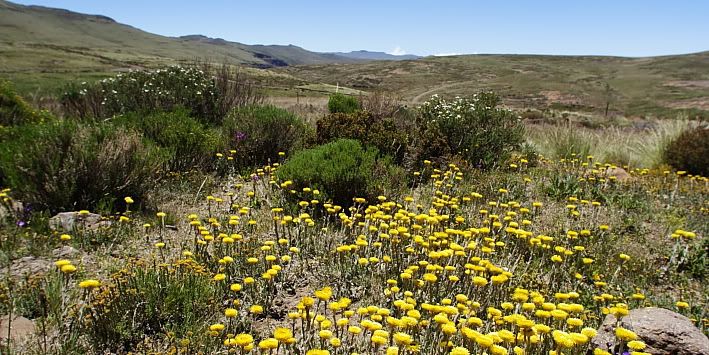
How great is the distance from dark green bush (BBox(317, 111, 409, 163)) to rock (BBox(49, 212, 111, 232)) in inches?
168

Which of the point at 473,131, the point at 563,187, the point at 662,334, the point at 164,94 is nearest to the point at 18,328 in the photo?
the point at 662,334

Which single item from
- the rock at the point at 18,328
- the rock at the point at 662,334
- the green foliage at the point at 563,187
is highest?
the green foliage at the point at 563,187

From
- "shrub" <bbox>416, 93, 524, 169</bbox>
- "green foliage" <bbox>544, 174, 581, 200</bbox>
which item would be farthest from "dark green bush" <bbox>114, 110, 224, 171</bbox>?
"green foliage" <bbox>544, 174, 581, 200</bbox>

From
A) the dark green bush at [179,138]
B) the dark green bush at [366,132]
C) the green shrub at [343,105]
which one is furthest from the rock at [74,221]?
the green shrub at [343,105]

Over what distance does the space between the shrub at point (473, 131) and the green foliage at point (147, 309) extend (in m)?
6.04

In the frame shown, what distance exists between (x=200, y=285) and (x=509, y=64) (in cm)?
13231

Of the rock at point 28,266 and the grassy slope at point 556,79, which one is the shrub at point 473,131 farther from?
the grassy slope at point 556,79

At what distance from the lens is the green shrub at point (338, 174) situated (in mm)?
A: 6328

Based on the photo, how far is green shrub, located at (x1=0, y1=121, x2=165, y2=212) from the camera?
18.2ft

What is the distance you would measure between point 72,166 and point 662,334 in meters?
6.30

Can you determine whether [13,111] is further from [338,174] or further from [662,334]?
[662,334]

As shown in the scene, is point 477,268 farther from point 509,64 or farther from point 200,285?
point 509,64

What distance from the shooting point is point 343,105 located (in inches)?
474

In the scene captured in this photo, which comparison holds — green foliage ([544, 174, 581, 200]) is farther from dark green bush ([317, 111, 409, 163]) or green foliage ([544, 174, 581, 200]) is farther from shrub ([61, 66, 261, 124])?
shrub ([61, 66, 261, 124])
